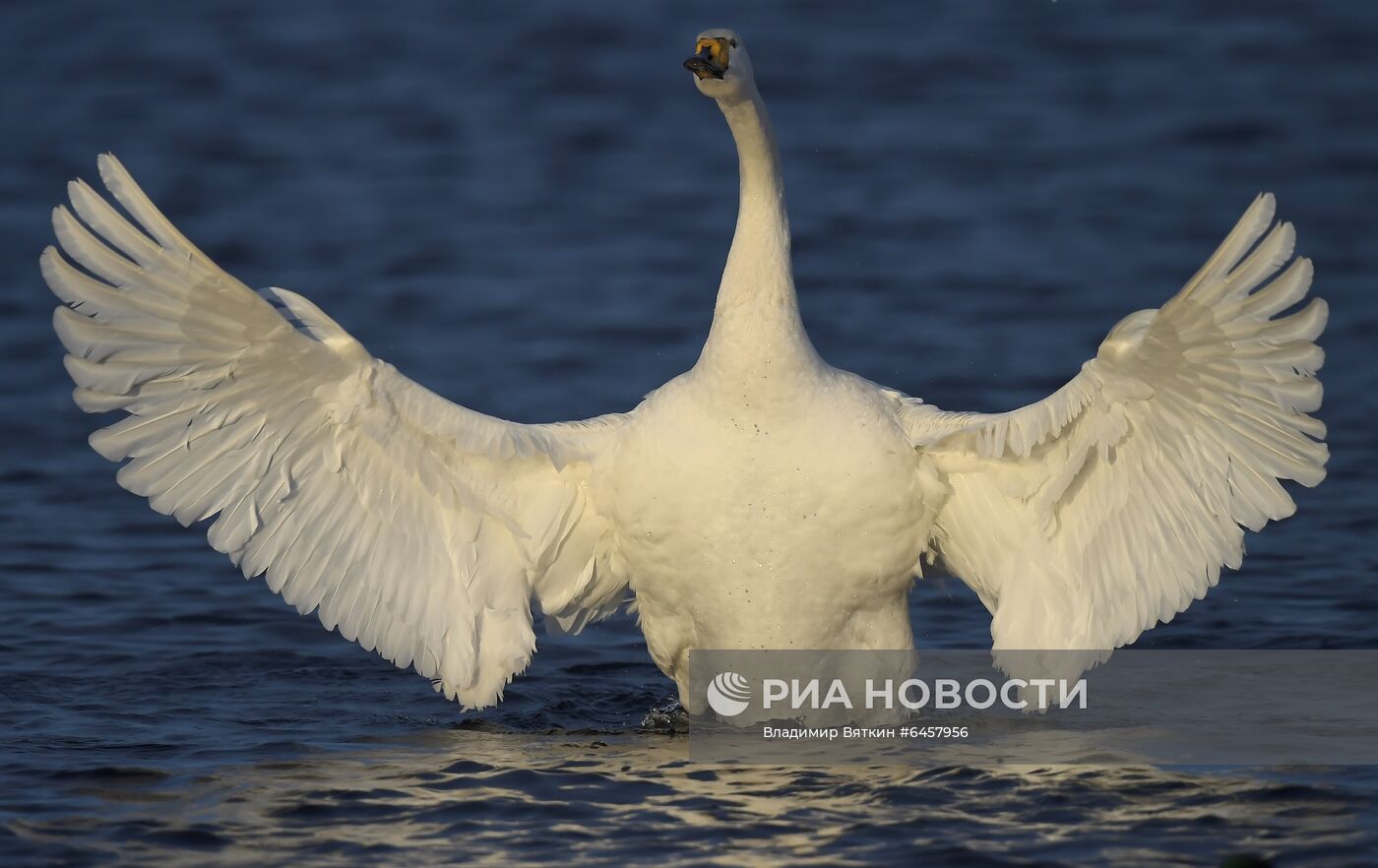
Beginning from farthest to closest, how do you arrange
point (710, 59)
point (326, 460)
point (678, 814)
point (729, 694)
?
point (729, 694) → point (326, 460) → point (710, 59) → point (678, 814)

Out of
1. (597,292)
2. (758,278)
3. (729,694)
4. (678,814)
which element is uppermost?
(597,292)

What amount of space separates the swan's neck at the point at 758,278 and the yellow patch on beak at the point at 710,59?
0.73ft

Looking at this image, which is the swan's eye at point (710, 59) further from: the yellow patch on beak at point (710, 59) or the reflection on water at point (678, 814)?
the reflection on water at point (678, 814)

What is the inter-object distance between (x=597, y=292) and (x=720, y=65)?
1099cm

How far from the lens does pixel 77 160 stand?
22953 mm

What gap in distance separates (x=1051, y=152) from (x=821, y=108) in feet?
9.28

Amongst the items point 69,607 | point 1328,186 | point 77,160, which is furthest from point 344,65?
point 69,607

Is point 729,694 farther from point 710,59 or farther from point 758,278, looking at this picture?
point 710,59

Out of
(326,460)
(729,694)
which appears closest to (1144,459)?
(729,694)

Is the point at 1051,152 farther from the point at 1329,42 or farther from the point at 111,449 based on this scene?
the point at 111,449

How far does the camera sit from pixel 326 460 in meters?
9.25

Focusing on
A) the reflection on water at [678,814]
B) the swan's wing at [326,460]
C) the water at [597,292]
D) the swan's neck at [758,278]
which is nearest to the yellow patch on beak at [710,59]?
the swan's neck at [758,278]

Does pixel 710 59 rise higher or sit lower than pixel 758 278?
higher

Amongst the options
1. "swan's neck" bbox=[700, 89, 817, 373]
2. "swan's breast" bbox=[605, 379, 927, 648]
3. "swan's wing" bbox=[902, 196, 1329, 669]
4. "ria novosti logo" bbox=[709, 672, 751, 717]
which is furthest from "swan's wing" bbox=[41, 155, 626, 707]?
"swan's wing" bbox=[902, 196, 1329, 669]
